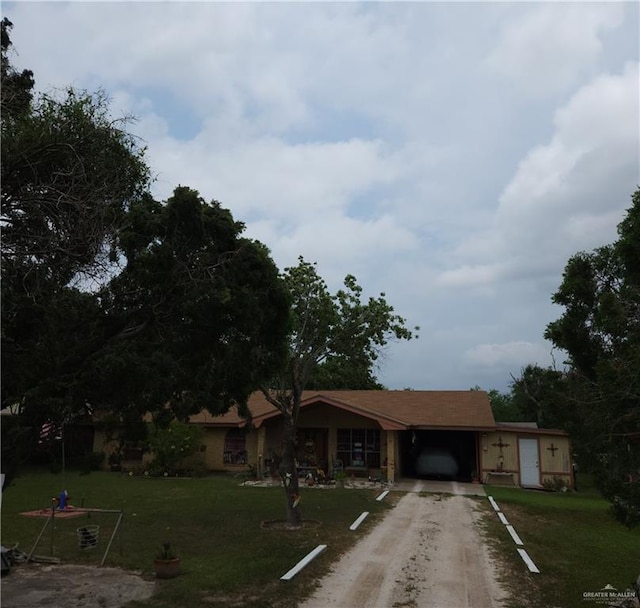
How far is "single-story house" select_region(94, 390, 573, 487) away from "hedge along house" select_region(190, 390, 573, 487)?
0.04 metres

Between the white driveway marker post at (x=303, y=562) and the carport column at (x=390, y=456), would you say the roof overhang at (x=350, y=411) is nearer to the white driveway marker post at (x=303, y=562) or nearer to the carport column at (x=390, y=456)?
the carport column at (x=390, y=456)

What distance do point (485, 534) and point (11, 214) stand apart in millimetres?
12504

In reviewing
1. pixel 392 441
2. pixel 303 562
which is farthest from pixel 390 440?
pixel 303 562

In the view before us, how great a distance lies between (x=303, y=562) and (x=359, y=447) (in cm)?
1660

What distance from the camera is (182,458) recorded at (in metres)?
25.7

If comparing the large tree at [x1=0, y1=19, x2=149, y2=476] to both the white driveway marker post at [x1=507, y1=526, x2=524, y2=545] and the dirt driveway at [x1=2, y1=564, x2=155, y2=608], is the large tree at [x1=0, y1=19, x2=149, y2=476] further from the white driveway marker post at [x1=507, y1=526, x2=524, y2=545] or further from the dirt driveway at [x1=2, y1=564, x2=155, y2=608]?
the white driveway marker post at [x1=507, y1=526, x2=524, y2=545]

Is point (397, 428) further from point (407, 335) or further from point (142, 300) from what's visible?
point (142, 300)

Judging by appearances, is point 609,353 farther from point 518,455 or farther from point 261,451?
point 261,451

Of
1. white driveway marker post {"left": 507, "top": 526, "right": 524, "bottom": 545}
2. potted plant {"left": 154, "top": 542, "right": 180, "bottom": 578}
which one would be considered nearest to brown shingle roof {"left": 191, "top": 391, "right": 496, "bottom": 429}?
white driveway marker post {"left": 507, "top": 526, "right": 524, "bottom": 545}

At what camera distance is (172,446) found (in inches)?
985

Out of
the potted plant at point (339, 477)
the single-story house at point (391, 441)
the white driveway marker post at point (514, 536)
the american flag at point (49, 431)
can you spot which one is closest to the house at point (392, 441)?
the single-story house at point (391, 441)

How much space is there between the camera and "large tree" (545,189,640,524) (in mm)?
8586

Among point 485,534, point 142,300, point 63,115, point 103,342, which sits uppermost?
point 63,115

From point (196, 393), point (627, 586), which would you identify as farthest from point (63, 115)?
point (627, 586)
